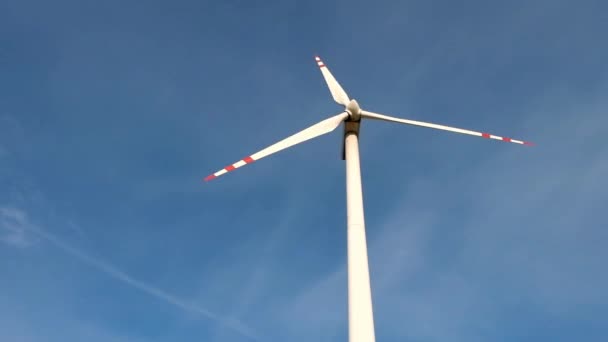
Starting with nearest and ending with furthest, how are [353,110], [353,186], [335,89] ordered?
1. [353,186]
2. [353,110]
3. [335,89]

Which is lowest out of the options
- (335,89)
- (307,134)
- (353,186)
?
(353,186)

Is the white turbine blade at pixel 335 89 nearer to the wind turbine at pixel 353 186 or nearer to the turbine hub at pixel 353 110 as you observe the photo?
the wind turbine at pixel 353 186

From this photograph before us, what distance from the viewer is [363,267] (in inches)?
944

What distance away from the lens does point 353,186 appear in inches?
1099

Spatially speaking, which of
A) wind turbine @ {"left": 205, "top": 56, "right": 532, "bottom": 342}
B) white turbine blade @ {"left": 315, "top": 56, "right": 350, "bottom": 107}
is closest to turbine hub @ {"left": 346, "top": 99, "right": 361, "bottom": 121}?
wind turbine @ {"left": 205, "top": 56, "right": 532, "bottom": 342}

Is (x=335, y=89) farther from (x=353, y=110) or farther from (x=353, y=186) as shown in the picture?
(x=353, y=186)

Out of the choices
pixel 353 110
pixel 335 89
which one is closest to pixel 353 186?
pixel 353 110

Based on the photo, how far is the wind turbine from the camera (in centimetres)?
2231

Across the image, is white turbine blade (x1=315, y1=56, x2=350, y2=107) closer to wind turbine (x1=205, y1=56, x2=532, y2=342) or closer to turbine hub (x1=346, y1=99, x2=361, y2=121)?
wind turbine (x1=205, y1=56, x2=532, y2=342)

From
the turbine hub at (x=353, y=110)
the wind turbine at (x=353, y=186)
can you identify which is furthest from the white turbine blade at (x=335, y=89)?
the turbine hub at (x=353, y=110)

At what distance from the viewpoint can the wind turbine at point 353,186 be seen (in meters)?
22.3

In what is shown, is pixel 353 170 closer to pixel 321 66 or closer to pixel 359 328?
pixel 359 328

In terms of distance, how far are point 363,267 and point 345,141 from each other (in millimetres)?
10667

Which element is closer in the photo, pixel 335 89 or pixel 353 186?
pixel 353 186
